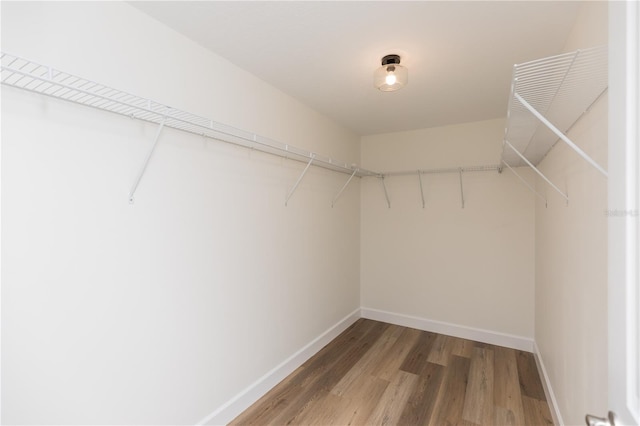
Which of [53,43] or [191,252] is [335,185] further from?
[53,43]

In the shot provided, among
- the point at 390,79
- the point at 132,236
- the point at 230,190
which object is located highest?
the point at 390,79

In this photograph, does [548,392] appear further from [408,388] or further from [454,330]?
[454,330]

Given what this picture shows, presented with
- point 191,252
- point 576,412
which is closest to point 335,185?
point 191,252

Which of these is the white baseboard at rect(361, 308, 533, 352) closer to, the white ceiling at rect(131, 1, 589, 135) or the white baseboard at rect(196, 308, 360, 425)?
the white baseboard at rect(196, 308, 360, 425)

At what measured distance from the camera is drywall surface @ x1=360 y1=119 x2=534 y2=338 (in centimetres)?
292

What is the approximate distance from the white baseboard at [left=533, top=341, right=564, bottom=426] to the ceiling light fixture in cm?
227

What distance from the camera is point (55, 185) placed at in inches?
46.3

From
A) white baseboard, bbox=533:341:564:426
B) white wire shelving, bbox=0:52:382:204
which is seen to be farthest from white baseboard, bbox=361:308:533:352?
white wire shelving, bbox=0:52:382:204

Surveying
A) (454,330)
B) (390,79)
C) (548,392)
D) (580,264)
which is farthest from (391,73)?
(454,330)

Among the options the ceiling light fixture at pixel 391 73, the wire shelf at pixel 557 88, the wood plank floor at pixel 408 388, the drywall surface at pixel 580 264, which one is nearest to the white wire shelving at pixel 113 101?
the ceiling light fixture at pixel 391 73

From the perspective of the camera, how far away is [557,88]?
1200 mm

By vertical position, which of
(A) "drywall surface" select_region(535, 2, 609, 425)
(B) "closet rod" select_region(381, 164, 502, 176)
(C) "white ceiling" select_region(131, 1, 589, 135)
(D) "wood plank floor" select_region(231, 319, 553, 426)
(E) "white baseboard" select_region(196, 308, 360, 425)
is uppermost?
(C) "white ceiling" select_region(131, 1, 589, 135)

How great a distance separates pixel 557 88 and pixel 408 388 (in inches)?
86.2

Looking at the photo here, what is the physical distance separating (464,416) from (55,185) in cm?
266
